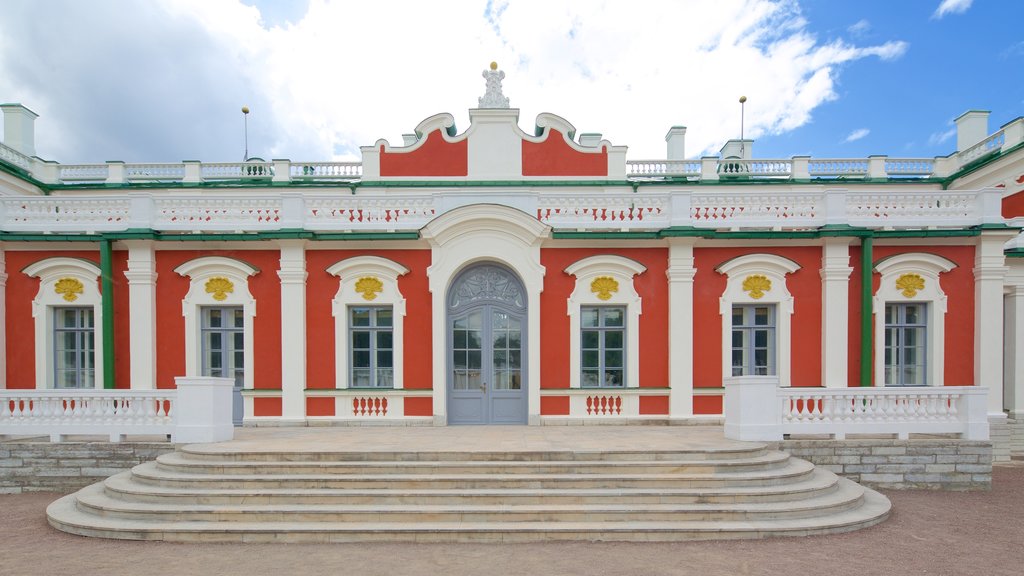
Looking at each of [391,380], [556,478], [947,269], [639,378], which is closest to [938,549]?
[556,478]

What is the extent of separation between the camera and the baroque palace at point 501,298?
32.2 feet

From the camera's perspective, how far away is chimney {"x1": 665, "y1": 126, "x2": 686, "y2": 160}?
Result: 573 inches

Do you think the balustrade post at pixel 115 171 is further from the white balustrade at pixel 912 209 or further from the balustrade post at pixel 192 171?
the white balustrade at pixel 912 209

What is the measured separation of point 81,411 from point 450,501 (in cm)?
614

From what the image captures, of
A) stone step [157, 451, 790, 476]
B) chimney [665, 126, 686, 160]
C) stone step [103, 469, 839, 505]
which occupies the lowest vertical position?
stone step [103, 469, 839, 505]

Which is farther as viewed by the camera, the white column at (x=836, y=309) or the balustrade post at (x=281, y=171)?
the balustrade post at (x=281, y=171)

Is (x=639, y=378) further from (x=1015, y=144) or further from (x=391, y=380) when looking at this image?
(x=1015, y=144)

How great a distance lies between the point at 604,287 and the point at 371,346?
4438 mm

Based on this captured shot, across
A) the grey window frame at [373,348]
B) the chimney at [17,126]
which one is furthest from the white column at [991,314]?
the chimney at [17,126]

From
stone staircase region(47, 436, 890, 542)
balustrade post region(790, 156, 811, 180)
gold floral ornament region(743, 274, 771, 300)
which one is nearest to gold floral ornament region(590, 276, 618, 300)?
gold floral ornament region(743, 274, 771, 300)

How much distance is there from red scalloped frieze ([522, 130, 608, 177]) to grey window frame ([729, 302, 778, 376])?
4.76 metres

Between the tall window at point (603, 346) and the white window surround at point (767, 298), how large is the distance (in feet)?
6.03

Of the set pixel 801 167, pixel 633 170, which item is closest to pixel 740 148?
pixel 801 167

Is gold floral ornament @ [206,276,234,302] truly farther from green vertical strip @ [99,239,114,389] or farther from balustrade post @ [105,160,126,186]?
balustrade post @ [105,160,126,186]
